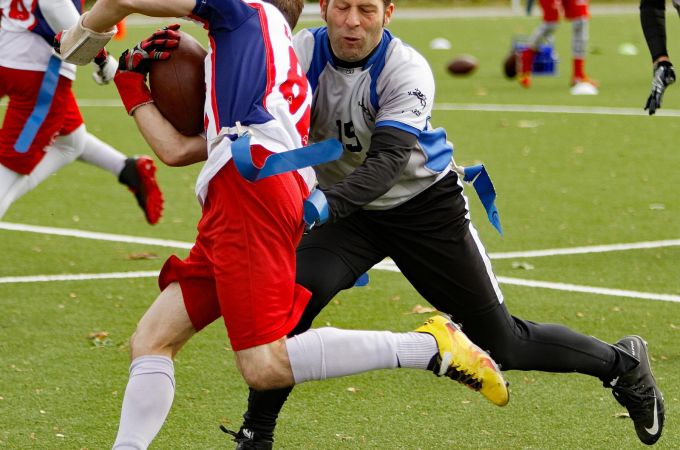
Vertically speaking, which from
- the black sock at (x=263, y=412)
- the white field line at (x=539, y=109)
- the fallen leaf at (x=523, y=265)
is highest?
the black sock at (x=263, y=412)

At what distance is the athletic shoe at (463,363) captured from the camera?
4.45 meters

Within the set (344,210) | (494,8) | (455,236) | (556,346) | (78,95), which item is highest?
(344,210)

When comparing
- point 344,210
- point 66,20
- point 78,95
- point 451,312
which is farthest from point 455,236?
point 78,95

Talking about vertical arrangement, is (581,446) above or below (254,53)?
below

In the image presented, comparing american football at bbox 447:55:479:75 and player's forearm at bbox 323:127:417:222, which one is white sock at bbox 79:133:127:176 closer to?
player's forearm at bbox 323:127:417:222

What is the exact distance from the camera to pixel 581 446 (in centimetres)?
511

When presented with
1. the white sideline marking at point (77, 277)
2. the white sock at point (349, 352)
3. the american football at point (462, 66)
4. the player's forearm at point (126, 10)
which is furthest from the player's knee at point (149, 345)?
the american football at point (462, 66)

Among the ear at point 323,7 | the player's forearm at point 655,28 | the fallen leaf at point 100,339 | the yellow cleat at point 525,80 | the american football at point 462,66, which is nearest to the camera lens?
the ear at point 323,7

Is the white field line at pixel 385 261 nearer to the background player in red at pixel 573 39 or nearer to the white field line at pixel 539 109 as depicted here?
the white field line at pixel 539 109

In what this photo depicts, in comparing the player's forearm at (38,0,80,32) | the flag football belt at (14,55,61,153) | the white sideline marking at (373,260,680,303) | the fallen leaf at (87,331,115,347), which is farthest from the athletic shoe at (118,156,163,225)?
the white sideline marking at (373,260,680,303)

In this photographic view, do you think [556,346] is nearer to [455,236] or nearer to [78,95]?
[455,236]

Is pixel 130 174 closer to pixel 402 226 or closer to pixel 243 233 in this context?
pixel 402 226

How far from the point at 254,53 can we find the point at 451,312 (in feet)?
4.52

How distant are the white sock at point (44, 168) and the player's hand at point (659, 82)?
3.52 metres
